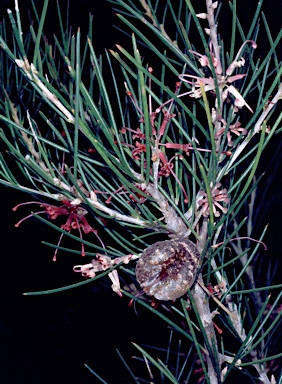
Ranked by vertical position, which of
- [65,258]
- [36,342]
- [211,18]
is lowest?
[36,342]

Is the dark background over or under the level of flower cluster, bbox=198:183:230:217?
under

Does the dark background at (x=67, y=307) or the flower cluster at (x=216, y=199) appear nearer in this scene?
the flower cluster at (x=216, y=199)

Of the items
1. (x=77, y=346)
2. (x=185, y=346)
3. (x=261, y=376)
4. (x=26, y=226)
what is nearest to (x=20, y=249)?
(x=26, y=226)

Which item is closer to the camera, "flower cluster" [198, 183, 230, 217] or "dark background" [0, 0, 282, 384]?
"flower cluster" [198, 183, 230, 217]

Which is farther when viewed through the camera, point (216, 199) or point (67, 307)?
point (67, 307)

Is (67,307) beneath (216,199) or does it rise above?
beneath

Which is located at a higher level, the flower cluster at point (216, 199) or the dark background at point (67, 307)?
the flower cluster at point (216, 199)

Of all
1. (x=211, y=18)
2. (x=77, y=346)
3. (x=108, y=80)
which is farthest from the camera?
(x=77, y=346)

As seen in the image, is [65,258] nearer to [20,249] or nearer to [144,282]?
[20,249]
